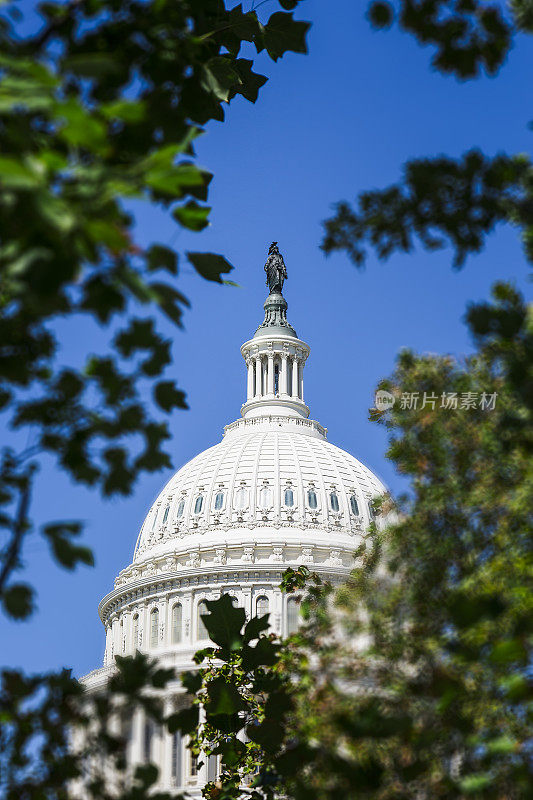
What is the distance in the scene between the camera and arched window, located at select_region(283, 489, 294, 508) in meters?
87.9

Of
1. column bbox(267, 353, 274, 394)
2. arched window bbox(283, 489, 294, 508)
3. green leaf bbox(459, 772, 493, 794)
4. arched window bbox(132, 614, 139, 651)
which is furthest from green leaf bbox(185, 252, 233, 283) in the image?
column bbox(267, 353, 274, 394)

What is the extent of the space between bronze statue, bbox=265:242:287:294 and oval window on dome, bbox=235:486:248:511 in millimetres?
34530

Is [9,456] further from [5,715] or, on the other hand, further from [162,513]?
[162,513]

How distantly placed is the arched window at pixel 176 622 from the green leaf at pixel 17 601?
77.5m

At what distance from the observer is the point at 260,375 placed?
350 ft

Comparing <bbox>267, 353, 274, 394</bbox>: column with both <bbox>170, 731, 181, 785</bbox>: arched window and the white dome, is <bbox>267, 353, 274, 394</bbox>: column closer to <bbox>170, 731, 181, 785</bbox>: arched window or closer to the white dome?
the white dome

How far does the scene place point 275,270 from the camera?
382 ft

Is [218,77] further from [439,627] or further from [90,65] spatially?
[439,627]

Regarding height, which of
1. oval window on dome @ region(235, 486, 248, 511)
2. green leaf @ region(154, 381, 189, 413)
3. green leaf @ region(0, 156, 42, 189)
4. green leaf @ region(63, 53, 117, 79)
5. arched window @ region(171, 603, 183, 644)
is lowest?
green leaf @ region(0, 156, 42, 189)

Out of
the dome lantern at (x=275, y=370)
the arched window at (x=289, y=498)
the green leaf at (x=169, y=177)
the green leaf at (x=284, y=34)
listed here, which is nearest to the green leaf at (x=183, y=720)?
the green leaf at (x=169, y=177)

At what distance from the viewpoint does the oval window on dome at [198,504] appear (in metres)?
88.9

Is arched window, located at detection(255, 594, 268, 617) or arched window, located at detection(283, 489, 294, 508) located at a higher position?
arched window, located at detection(283, 489, 294, 508)

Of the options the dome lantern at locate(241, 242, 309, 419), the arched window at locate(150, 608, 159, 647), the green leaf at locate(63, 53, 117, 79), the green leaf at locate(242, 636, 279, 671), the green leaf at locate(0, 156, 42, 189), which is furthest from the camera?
the dome lantern at locate(241, 242, 309, 419)

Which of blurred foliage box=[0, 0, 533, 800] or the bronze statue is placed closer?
blurred foliage box=[0, 0, 533, 800]
